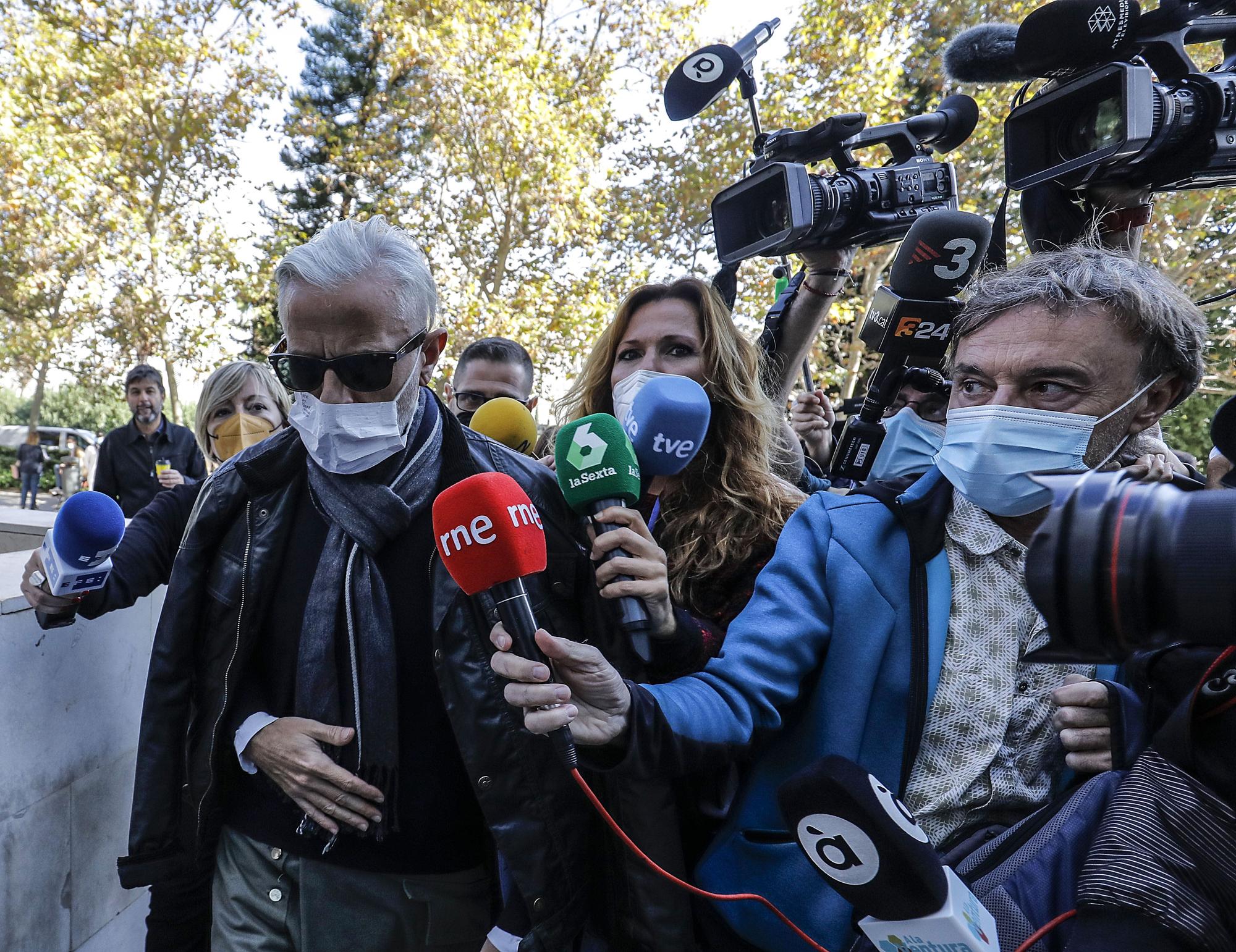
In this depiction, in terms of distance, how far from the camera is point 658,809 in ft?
4.77

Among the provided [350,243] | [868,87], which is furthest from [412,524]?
[868,87]

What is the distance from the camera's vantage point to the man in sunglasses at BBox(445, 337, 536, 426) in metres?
3.51

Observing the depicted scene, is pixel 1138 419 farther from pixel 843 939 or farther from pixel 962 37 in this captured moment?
pixel 962 37

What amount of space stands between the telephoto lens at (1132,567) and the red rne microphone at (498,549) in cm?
65

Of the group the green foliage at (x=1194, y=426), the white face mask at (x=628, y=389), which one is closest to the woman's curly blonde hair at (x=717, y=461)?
the white face mask at (x=628, y=389)

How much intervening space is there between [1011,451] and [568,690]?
2.74ft

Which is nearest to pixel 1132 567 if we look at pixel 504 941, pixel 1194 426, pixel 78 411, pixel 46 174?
pixel 504 941

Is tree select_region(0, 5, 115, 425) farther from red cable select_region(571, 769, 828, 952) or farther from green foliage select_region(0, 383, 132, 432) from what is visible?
green foliage select_region(0, 383, 132, 432)

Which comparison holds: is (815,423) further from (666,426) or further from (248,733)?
(248,733)

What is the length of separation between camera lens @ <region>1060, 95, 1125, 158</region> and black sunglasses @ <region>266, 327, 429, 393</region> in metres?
1.68

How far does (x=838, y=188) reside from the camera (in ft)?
8.36

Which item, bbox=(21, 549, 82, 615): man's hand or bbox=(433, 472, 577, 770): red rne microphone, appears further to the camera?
bbox=(21, 549, 82, 615): man's hand

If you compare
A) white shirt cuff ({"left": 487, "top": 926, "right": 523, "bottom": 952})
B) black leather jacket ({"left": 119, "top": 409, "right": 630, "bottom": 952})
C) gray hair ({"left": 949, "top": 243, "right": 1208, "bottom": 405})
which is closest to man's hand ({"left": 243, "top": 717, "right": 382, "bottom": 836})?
black leather jacket ({"left": 119, "top": 409, "right": 630, "bottom": 952})

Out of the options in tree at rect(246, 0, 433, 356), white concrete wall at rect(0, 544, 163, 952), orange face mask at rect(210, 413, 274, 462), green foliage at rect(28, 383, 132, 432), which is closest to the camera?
white concrete wall at rect(0, 544, 163, 952)
